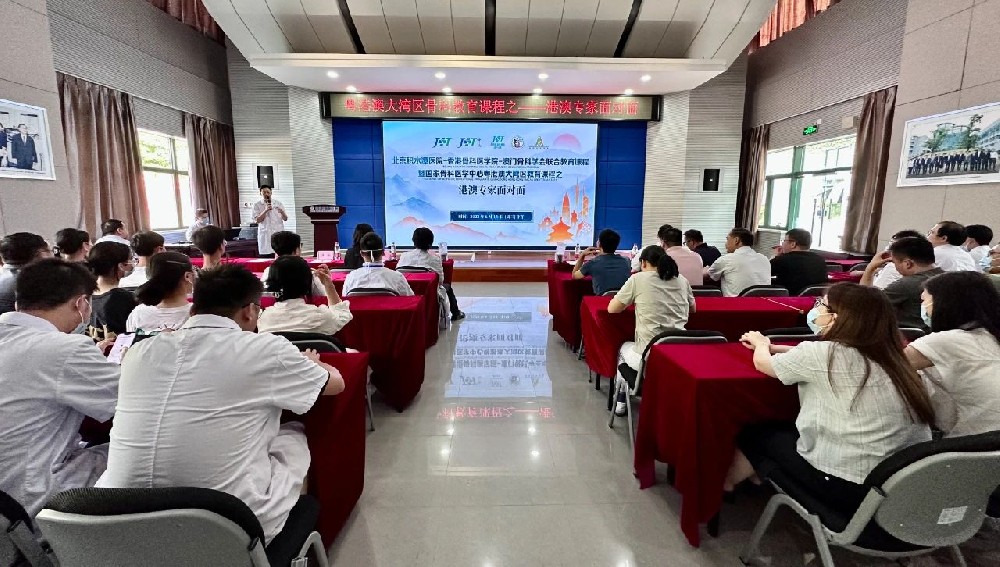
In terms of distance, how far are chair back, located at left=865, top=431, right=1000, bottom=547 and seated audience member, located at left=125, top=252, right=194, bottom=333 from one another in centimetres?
244

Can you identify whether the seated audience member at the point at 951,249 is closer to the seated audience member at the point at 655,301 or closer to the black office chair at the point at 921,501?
the seated audience member at the point at 655,301

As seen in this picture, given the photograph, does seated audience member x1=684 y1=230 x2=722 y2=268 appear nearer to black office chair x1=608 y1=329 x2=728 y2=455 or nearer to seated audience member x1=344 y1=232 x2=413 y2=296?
black office chair x1=608 y1=329 x2=728 y2=455

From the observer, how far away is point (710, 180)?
8.67m

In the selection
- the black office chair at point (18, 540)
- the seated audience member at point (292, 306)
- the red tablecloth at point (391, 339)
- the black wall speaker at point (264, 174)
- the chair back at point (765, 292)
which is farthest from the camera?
the black wall speaker at point (264, 174)

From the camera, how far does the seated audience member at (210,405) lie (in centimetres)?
115

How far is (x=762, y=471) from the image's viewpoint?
1.72 m

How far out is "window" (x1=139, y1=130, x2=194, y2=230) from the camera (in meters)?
6.99

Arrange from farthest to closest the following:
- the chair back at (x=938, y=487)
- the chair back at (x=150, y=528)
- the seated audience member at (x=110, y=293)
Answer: the seated audience member at (x=110, y=293) → the chair back at (x=938, y=487) → the chair back at (x=150, y=528)

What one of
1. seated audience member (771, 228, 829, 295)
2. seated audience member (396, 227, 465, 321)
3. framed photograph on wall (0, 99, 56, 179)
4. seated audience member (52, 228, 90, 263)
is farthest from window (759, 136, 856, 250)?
framed photograph on wall (0, 99, 56, 179)

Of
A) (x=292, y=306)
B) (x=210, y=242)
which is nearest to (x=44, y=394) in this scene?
(x=292, y=306)

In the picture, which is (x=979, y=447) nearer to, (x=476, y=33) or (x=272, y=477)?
(x=272, y=477)

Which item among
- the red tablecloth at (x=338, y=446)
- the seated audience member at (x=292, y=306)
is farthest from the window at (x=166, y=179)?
the red tablecloth at (x=338, y=446)

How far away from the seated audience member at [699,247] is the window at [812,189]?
3.39 metres

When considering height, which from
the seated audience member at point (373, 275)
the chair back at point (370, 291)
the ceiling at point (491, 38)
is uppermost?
the ceiling at point (491, 38)
